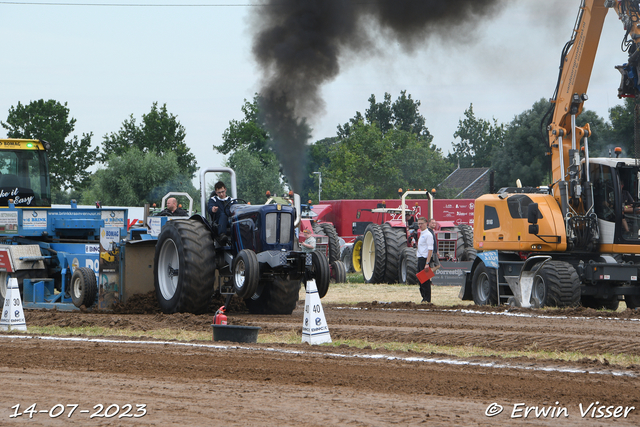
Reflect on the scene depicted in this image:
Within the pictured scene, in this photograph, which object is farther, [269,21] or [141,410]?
[269,21]

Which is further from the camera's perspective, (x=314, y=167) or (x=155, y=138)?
(x=314, y=167)

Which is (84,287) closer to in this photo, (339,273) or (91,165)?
(339,273)

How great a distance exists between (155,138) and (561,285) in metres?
47.1

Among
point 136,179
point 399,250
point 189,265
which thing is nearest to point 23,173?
point 189,265

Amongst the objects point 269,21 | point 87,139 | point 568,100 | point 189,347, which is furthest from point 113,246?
point 87,139

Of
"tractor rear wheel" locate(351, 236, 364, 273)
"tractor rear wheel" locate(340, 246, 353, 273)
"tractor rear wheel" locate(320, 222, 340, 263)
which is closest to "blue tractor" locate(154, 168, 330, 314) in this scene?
"tractor rear wheel" locate(320, 222, 340, 263)

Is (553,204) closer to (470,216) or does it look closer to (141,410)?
(141,410)

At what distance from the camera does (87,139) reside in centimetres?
5319

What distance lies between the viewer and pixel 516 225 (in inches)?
580

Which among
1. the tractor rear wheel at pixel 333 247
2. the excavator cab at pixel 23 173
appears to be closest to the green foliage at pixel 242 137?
the tractor rear wheel at pixel 333 247

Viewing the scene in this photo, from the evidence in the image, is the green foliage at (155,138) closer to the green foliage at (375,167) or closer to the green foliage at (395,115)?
the green foliage at (375,167)

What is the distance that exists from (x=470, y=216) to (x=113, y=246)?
72.2 ft

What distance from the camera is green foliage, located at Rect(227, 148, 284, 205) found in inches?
1967

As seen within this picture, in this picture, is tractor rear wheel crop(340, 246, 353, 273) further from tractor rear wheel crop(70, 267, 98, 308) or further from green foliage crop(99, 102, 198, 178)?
green foliage crop(99, 102, 198, 178)
